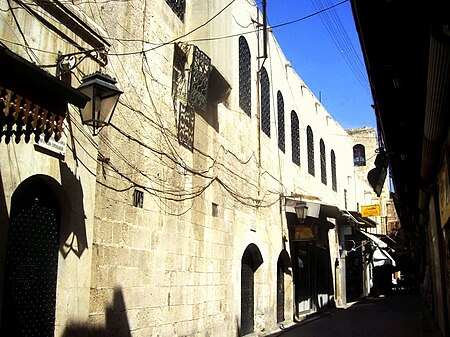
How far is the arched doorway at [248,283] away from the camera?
1151 centimetres

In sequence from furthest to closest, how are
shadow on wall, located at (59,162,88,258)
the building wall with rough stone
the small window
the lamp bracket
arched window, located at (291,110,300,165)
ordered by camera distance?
the building wall with rough stone → arched window, located at (291,110,300,165) → the small window → shadow on wall, located at (59,162,88,258) → the lamp bracket

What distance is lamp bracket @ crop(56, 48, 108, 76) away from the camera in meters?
5.46

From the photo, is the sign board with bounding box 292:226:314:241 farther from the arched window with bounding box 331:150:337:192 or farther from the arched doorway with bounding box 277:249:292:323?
the arched window with bounding box 331:150:337:192

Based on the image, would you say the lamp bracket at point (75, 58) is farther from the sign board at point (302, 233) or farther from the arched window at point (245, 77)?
the sign board at point (302, 233)

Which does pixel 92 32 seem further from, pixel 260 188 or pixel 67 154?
pixel 260 188

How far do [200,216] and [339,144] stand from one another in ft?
53.9

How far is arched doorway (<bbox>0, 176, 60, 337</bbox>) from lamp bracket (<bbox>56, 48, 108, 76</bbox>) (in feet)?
3.96

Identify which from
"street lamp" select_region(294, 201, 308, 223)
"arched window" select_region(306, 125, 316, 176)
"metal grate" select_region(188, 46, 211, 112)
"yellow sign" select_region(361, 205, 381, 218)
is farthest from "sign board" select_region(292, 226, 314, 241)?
"yellow sign" select_region(361, 205, 381, 218)

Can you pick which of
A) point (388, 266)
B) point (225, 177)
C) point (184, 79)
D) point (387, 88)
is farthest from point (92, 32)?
point (388, 266)

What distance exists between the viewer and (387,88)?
6.36 meters

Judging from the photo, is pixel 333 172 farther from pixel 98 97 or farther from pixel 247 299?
pixel 98 97

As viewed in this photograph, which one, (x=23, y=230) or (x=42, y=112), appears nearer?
(x=42, y=112)

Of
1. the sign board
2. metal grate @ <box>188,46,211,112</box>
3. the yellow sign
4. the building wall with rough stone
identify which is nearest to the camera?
metal grate @ <box>188,46,211,112</box>

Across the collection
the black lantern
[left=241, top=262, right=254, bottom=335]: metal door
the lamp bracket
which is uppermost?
the lamp bracket
